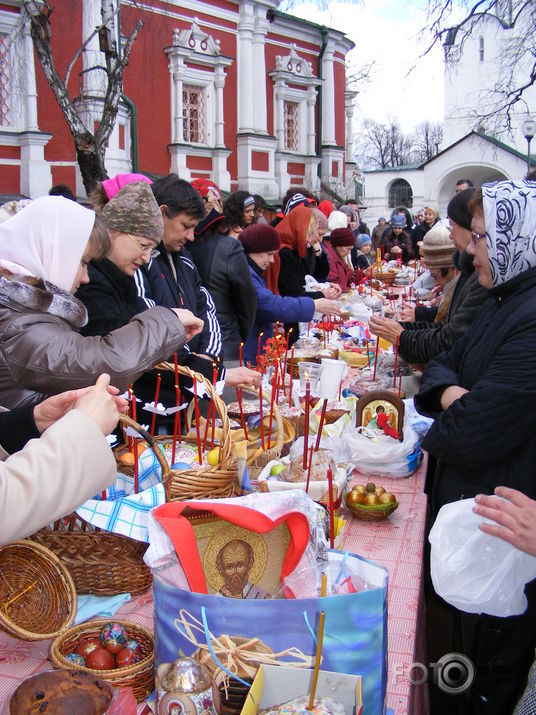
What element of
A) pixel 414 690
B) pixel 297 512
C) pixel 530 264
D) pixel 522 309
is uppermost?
pixel 530 264

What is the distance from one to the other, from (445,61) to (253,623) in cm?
1082

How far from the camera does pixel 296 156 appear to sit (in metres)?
20.6

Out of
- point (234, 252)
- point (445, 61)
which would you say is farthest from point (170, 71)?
point (234, 252)

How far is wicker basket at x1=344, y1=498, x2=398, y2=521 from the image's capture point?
2031 mm

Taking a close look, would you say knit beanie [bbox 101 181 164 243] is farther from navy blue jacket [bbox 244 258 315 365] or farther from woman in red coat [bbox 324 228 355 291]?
woman in red coat [bbox 324 228 355 291]

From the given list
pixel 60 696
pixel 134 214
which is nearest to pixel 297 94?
pixel 134 214

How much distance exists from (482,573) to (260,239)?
122 inches

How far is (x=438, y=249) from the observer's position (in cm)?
425

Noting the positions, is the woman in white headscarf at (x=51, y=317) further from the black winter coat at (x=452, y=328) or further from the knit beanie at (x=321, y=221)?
the knit beanie at (x=321, y=221)

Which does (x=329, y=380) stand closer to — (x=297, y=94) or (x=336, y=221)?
(x=336, y=221)

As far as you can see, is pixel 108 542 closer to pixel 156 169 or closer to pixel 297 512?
pixel 297 512

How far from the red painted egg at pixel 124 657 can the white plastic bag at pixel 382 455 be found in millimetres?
1186

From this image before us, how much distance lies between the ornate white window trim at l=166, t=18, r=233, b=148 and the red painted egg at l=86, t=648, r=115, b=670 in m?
16.7

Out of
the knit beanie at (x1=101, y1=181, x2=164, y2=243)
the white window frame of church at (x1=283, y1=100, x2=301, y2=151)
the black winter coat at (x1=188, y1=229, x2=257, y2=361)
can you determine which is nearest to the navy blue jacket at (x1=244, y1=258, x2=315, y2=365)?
the black winter coat at (x1=188, y1=229, x2=257, y2=361)
